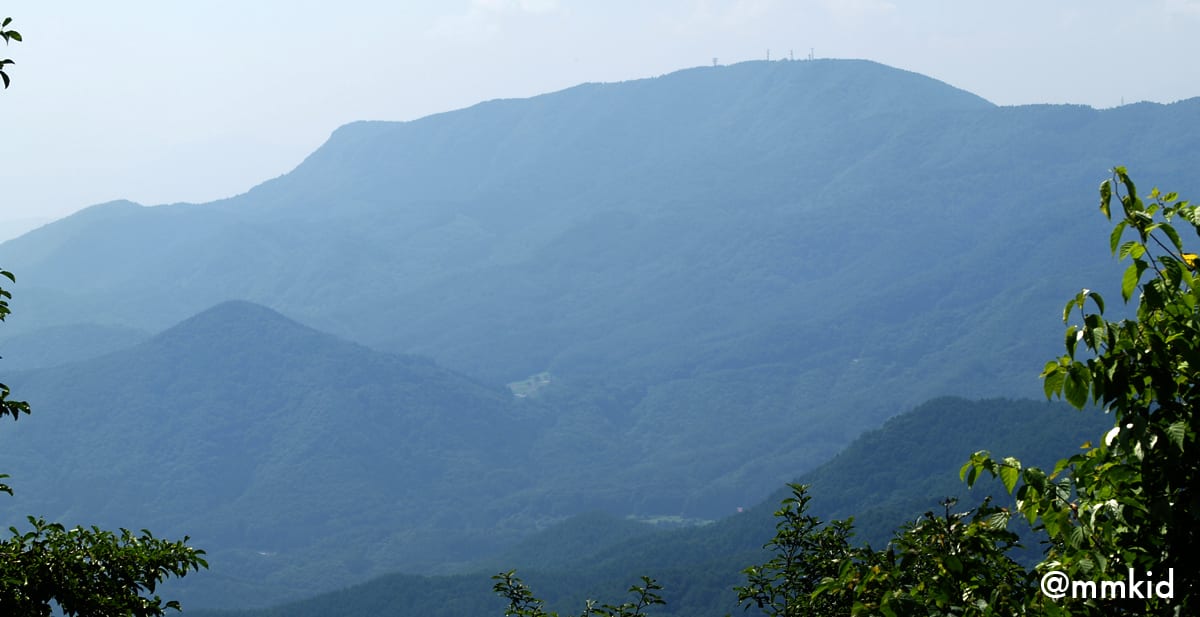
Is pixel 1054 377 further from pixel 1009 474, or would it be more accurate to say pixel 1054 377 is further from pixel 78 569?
pixel 78 569

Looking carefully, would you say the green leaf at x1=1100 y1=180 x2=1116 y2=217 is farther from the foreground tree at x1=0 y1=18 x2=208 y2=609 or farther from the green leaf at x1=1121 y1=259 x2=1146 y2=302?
the foreground tree at x1=0 y1=18 x2=208 y2=609

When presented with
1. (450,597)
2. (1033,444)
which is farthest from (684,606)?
(1033,444)

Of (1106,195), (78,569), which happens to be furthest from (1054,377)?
(78,569)

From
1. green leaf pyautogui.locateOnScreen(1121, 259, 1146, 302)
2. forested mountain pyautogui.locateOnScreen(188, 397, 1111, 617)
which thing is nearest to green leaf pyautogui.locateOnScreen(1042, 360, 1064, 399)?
green leaf pyautogui.locateOnScreen(1121, 259, 1146, 302)

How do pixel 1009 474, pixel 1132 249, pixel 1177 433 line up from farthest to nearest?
1. pixel 1009 474
2. pixel 1132 249
3. pixel 1177 433

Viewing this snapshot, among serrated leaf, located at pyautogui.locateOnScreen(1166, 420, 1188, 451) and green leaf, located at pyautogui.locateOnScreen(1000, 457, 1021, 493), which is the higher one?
serrated leaf, located at pyautogui.locateOnScreen(1166, 420, 1188, 451)

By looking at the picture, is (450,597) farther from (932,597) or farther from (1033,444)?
(932,597)
